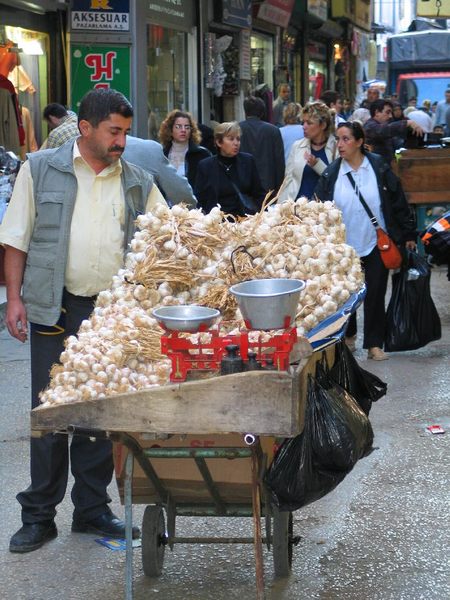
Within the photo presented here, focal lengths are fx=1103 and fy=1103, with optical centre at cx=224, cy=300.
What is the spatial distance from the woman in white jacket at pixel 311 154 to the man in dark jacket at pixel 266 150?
1.19 meters

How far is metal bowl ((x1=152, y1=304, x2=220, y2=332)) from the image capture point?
10.9ft

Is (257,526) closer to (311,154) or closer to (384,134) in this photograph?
(311,154)

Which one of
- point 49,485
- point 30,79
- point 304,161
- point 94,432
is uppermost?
point 30,79

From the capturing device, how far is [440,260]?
902 cm

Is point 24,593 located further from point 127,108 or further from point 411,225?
point 411,225

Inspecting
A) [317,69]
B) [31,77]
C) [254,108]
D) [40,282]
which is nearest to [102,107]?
[40,282]

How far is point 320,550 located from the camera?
4914 millimetres

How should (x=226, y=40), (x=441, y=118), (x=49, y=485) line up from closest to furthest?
(x=49, y=485)
(x=226, y=40)
(x=441, y=118)

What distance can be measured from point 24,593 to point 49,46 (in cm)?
989

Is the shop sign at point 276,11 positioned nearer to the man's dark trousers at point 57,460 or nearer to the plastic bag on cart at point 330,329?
the man's dark trousers at point 57,460

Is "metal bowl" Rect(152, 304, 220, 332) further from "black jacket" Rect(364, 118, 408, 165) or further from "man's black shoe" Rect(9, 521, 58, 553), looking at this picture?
"black jacket" Rect(364, 118, 408, 165)

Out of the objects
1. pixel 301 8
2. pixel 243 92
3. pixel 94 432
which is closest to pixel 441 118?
pixel 301 8

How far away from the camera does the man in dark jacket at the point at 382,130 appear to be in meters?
14.0

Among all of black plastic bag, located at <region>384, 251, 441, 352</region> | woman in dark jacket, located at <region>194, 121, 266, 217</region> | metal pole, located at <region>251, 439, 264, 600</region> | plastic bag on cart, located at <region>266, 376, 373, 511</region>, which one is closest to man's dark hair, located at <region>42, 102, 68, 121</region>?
woman in dark jacket, located at <region>194, 121, 266, 217</region>
